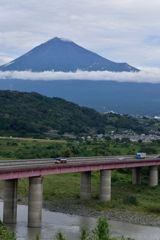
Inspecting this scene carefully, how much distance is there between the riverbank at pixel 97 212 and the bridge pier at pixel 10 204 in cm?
757

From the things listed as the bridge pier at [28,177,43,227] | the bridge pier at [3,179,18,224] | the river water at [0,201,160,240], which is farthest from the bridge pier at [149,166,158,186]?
the bridge pier at [3,179,18,224]

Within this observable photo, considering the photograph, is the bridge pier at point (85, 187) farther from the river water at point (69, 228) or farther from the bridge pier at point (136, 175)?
the bridge pier at point (136, 175)

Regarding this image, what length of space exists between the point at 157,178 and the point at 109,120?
125 m

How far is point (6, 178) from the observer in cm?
4962

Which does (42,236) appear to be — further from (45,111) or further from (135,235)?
(45,111)

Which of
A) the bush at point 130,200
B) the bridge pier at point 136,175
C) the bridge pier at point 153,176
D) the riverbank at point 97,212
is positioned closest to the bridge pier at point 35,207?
the riverbank at point 97,212

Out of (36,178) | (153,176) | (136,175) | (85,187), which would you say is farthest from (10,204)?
(153,176)

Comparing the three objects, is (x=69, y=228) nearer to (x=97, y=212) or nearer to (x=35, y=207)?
Answer: (x=35, y=207)

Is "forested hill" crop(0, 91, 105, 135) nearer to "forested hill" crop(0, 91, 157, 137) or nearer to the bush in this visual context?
"forested hill" crop(0, 91, 157, 137)

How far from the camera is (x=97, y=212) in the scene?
190 feet

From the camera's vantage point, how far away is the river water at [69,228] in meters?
47.4

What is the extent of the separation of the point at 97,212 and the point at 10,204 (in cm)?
997

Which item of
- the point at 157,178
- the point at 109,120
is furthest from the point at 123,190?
the point at 109,120

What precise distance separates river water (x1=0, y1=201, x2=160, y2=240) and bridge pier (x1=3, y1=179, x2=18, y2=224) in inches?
33.5
